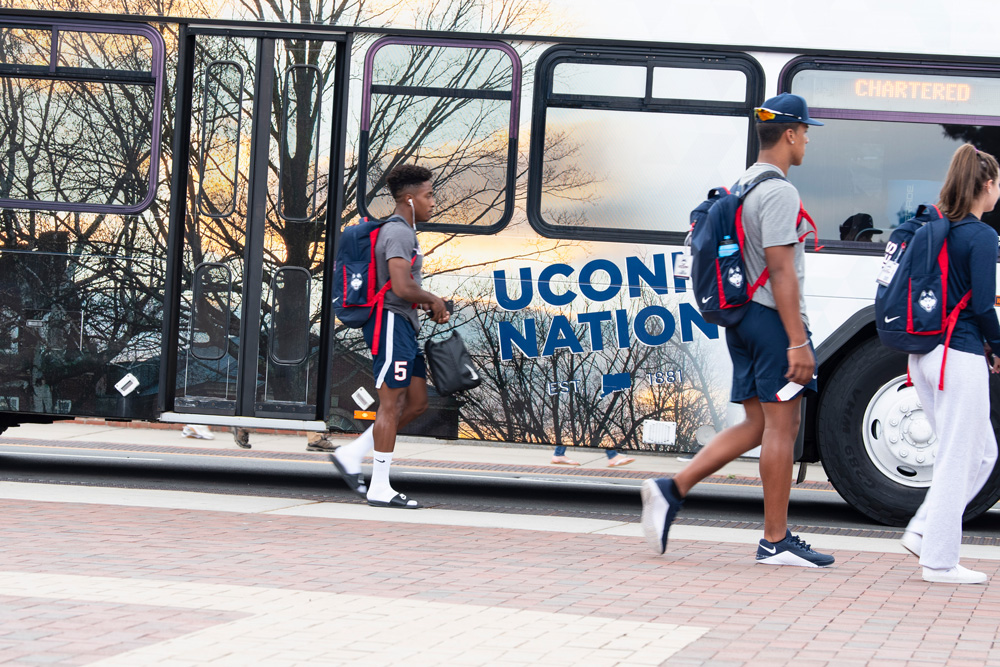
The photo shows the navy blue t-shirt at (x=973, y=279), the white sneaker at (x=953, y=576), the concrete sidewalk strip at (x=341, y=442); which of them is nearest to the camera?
the navy blue t-shirt at (x=973, y=279)

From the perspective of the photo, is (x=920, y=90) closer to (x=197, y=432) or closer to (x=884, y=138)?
(x=884, y=138)

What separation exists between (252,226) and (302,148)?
579 mm

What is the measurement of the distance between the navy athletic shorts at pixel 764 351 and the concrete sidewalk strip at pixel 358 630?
156 cm

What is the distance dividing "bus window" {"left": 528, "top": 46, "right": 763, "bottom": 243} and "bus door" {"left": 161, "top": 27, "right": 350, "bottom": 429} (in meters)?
1.32

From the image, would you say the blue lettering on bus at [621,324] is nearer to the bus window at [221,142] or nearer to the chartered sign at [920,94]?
the chartered sign at [920,94]

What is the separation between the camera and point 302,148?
8.13m

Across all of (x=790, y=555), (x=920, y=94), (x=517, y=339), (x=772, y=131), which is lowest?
(x=790, y=555)

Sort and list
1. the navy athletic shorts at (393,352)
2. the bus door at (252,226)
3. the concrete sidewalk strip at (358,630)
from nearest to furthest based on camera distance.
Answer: the concrete sidewalk strip at (358,630) < the navy athletic shorts at (393,352) < the bus door at (252,226)

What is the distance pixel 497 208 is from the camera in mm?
7906

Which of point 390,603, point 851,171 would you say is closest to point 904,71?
point 851,171

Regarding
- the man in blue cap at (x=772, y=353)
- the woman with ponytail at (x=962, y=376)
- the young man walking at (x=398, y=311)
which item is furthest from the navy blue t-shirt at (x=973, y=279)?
the young man walking at (x=398, y=311)

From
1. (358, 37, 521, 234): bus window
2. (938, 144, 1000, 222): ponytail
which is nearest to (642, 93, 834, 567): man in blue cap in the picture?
(938, 144, 1000, 222): ponytail

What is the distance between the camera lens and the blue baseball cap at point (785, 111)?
19.7ft

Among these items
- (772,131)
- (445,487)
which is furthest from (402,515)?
(772,131)
